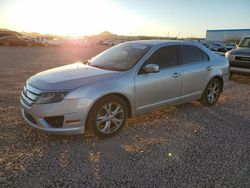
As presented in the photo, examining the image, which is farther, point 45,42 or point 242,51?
point 45,42

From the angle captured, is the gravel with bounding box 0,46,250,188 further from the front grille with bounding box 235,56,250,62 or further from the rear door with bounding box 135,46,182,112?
the front grille with bounding box 235,56,250,62

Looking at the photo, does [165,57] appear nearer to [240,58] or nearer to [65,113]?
[65,113]

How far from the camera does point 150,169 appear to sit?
11.1ft

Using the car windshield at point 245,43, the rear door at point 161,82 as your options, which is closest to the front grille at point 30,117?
the rear door at point 161,82

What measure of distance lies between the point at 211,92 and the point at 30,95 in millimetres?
4222

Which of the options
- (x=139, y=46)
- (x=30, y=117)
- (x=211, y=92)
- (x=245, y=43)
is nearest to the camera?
(x=30, y=117)

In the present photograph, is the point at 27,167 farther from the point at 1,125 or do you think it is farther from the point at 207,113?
the point at 207,113

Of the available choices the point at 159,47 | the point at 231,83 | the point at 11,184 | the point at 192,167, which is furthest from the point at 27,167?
the point at 231,83

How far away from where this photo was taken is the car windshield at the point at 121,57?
469 cm

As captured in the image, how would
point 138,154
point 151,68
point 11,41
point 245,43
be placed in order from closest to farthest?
1. point 138,154
2. point 151,68
3. point 245,43
4. point 11,41

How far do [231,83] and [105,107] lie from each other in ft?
23.5

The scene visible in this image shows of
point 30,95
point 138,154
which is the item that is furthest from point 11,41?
point 138,154

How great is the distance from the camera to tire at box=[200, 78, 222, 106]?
6066mm

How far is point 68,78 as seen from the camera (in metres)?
4.16
